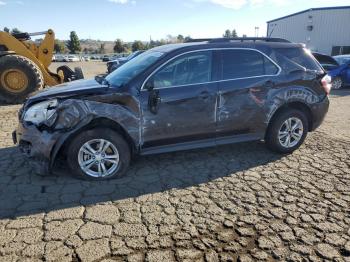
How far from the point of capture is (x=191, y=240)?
314 cm

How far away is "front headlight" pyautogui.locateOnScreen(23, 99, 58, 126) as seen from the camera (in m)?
4.12

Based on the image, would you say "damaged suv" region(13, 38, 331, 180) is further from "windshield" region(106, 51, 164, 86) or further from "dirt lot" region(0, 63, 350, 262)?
"dirt lot" region(0, 63, 350, 262)

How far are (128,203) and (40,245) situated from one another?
3.61ft

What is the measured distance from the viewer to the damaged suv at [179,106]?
166 inches

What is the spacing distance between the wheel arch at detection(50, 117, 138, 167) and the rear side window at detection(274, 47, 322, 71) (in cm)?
283

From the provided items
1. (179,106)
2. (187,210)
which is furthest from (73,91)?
(187,210)

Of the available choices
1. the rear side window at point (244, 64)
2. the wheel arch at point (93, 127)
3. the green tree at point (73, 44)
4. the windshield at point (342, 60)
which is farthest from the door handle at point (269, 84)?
the green tree at point (73, 44)

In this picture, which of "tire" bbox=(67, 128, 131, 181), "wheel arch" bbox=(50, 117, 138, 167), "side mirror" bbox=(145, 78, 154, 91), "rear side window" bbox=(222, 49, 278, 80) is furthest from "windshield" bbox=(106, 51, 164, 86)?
"rear side window" bbox=(222, 49, 278, 80)

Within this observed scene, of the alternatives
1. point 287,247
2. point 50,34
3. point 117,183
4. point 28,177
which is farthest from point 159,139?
point 50,34

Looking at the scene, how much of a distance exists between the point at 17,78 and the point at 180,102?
7.31m

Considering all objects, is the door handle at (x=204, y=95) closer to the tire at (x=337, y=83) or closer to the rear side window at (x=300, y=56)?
the rear side window at (x=300, y=56)

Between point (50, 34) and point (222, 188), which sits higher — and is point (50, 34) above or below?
above

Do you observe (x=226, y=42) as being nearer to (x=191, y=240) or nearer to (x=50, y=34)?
(x=191, y=240)

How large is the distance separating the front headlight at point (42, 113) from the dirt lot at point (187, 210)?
2.77 feet
